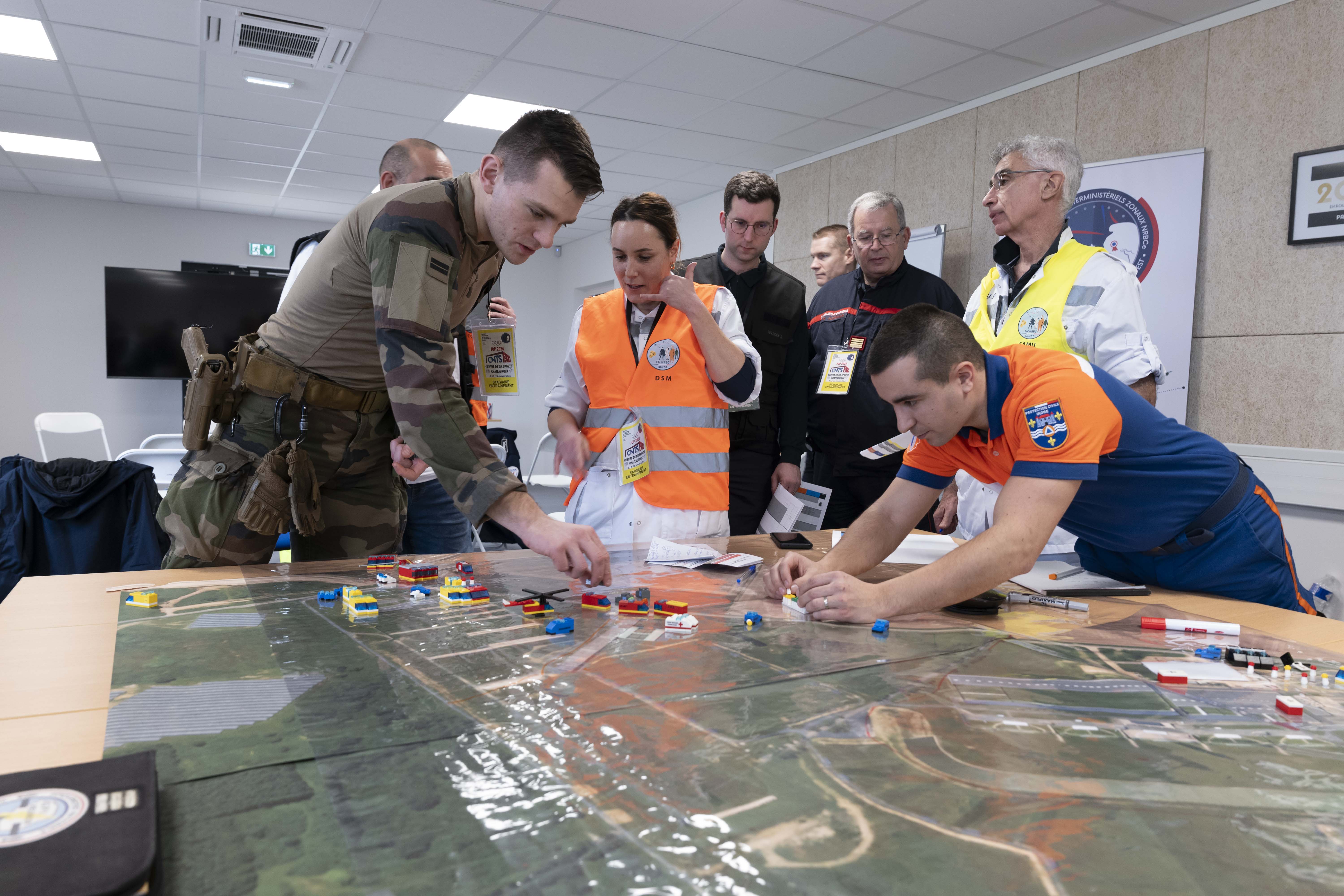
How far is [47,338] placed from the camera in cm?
756

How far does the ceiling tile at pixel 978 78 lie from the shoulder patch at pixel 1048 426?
Answer: 324 cm

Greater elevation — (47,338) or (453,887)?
(47,338)

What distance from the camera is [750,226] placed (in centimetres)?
260

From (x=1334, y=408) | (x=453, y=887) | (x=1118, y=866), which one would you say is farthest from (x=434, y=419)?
(x=1334, y=408)

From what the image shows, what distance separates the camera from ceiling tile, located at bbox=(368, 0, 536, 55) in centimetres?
362

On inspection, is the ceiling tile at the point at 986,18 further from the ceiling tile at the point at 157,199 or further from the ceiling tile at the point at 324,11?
the ceiling tile at the point at 157,199

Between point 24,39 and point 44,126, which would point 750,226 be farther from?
point 44,126

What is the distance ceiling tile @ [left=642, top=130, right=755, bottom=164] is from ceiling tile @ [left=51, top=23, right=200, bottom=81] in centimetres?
271

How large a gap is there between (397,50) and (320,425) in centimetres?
323

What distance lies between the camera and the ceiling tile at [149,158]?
19.7 ft

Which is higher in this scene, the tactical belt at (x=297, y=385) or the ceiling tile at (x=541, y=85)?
the ceiling tile at (x=541, y=85)

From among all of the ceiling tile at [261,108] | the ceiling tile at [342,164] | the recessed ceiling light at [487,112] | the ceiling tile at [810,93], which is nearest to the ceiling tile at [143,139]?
the ceiling tile at [342,164]

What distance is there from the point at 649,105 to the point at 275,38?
6.51ft

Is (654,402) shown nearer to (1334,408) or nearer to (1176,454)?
(1176,454)
